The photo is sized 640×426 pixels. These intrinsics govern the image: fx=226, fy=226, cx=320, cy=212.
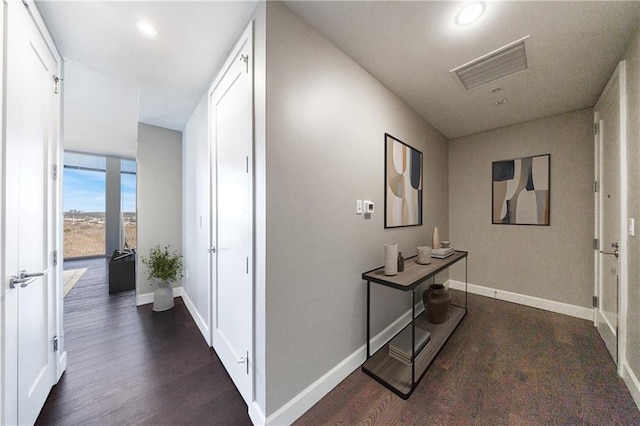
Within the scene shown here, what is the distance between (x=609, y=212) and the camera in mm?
2109

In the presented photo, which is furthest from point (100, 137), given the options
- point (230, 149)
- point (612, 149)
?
point (612, 149)

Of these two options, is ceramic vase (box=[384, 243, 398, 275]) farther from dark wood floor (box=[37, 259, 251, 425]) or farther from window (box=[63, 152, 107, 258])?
window (box=[63, 152, 107, 258])

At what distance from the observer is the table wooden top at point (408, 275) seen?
1.67m

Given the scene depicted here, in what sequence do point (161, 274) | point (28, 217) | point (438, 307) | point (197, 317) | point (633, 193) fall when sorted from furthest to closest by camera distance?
1. point (161, 274)
2. point (197, 317)
3. point (438, 307)
4. point (633, 193)
5. point (28, 217)

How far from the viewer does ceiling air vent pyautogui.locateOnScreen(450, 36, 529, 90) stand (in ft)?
5.61

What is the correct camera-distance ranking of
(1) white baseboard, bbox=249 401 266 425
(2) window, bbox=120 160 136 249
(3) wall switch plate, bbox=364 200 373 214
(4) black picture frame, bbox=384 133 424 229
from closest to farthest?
1. (1) white baseboard, bbox=249 401 266 425
2. (3) wall switch plate, bbox=364 200 373 214
3. (4) black picture frame, bbox=384 133 424 229
4. (2) window, bbox=120 160 136 249

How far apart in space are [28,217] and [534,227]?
482 cm

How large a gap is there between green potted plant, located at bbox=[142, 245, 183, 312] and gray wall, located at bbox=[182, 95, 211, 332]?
190 mm

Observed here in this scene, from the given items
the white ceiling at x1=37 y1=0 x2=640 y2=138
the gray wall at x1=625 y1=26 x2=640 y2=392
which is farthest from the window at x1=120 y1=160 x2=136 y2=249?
the gray wall at x1=625 y1=26 x2=640 y2=392

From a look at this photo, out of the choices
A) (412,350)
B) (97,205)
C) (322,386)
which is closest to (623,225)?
(412,350)

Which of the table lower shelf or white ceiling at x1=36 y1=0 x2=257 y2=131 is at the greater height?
white ceiling at x1=36 y1=0 x2=257 y2=131

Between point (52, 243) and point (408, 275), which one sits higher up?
point (52, 243)

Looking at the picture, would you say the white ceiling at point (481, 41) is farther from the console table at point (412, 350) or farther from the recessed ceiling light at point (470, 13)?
the console table at point (412, 350)

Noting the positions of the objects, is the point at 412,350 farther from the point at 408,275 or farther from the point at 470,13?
the point at 470,13
